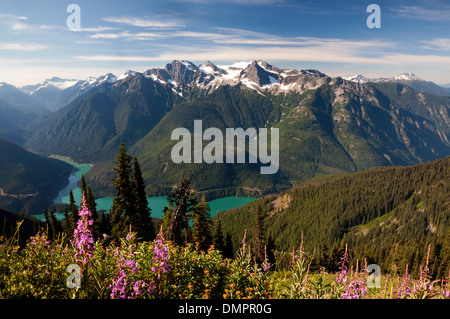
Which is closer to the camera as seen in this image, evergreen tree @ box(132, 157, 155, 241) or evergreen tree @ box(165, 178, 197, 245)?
evergreen tree @ box(165, 178, 197, 245)

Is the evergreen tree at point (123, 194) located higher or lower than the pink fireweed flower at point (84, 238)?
lower

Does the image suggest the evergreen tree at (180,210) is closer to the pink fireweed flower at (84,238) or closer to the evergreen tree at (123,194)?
the evergreen tree at (123,194)

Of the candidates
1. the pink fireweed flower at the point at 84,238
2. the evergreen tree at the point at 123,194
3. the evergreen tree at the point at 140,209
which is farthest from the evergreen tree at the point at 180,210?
the pink fireweed flower at the point at 84,238

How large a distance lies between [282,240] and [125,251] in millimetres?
195308

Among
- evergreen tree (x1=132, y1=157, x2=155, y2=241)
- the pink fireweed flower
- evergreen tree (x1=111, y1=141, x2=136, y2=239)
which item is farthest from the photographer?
evergreen tree (x1=132, y1=157, x2=155, y2=241)

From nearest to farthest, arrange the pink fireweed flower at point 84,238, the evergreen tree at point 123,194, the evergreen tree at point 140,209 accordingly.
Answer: the pink fireweed flower at point 84,238 < the evergreen tree at point 123,194 < the evergreen tree at point 140,209

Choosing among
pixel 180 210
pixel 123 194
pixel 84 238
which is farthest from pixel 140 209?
pixel 84 238

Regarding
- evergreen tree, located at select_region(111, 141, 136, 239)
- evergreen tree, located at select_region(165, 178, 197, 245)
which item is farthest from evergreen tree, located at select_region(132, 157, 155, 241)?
evergreen tree, located at select_region(165, 178, 197, 245)

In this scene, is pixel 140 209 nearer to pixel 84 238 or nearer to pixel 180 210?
pixel 180 210

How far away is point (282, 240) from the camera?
7377 inches

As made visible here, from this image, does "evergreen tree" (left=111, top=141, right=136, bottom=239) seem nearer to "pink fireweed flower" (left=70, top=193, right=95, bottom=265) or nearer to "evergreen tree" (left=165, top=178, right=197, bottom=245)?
"evergreen tree" (left=165, top=178, right=197, bottom=245)

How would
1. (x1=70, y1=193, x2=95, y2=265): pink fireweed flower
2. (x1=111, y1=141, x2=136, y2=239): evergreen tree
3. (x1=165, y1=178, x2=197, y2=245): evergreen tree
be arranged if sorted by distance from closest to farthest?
(x1=70, y1=193, x2=95, y2=265): pink fireweed flower, (x1=165, y1=178, x2=197, y2=245): evergreen tree, (x1=111, y1=141, x2=136, y2=239): evergreen tree
